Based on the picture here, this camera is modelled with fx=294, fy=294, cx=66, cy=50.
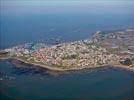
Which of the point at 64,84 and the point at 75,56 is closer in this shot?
the point at 64,84

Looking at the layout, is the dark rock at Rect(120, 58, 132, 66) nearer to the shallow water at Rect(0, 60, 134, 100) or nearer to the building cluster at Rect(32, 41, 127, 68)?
the building cluster at Rect(32, 41, 127, 68)

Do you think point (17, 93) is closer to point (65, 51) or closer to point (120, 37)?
point (65, 51)

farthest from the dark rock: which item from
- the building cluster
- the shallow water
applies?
the shallow water

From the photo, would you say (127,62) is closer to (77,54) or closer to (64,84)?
(77,54)

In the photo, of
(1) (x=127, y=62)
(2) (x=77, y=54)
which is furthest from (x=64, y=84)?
(2) (x=77, y=54)

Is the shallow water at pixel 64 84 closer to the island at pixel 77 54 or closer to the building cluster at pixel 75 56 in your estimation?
the island at pixel 77 54

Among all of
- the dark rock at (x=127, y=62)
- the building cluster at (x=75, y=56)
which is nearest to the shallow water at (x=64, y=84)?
the dark rock at (x=127, y=62)
